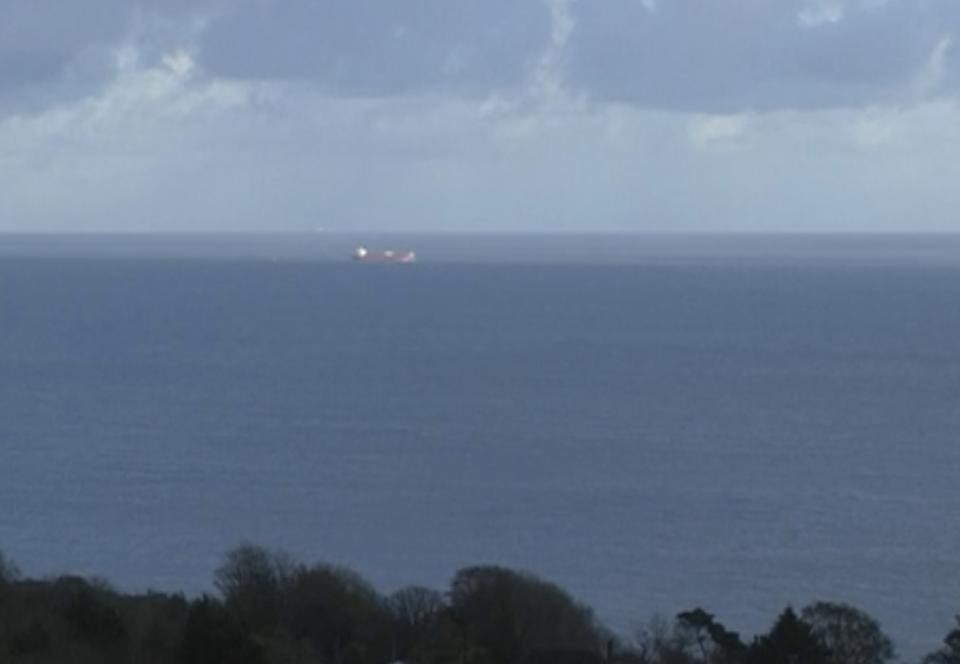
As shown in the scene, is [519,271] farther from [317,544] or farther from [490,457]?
[317,544]

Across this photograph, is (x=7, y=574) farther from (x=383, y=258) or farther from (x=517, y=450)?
(x=383, y=258)

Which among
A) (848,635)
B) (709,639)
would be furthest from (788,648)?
(709,639)

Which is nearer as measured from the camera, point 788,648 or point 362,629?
point 788,648

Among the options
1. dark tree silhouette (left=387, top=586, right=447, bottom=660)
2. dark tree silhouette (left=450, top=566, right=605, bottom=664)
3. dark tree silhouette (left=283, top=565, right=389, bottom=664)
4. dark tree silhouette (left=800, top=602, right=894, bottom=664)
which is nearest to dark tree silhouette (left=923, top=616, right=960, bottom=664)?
dark tree silhouette (left=800, top=602, right=894, bottom=664)

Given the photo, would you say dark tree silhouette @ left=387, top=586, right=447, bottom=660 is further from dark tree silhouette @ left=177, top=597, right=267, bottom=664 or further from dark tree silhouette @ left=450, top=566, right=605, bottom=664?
dark tree silhouette @ left=177, top=597, right=267, bottom=664

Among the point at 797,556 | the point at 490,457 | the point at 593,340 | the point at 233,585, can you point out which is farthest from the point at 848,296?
the point at 233,585
